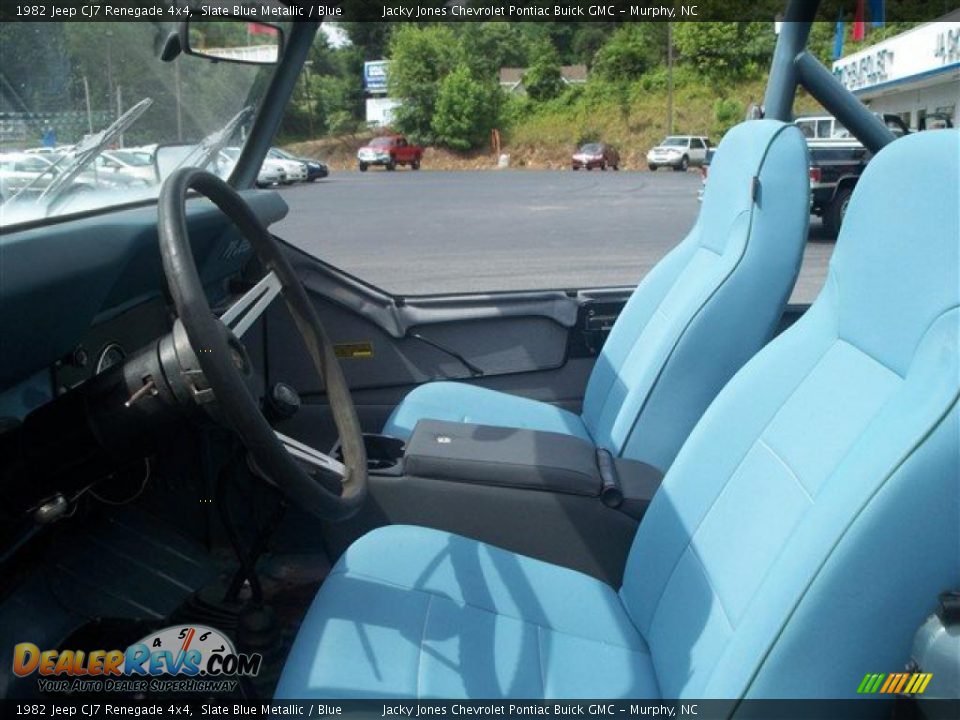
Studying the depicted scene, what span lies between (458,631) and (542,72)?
10.5 metres

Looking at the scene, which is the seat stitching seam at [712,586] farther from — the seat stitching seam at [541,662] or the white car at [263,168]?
the white car at [263,168]

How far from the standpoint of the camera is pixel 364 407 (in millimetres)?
2844

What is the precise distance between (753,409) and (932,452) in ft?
1.54

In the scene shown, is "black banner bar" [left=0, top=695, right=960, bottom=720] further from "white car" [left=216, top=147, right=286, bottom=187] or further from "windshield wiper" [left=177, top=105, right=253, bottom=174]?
"white car" [left=216, top=147, right=286, bottom=187]

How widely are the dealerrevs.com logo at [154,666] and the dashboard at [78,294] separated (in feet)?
1.50

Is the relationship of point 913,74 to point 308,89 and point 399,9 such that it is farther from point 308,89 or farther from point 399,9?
point 399,9

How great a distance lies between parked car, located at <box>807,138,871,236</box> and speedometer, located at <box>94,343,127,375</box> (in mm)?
4796

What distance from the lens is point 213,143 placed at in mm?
2420

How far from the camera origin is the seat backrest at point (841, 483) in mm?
952

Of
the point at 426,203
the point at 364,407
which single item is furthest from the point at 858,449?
the point at 426,203

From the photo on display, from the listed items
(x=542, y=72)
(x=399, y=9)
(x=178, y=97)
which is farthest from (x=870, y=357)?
(x=542, y=72)

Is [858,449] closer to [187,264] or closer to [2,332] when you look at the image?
[187,264]

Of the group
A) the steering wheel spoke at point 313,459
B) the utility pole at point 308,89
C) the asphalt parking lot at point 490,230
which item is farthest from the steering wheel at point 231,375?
the asphalt parking lot at point 490,230

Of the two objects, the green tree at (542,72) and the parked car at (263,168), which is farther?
the green tree at (542,72)
